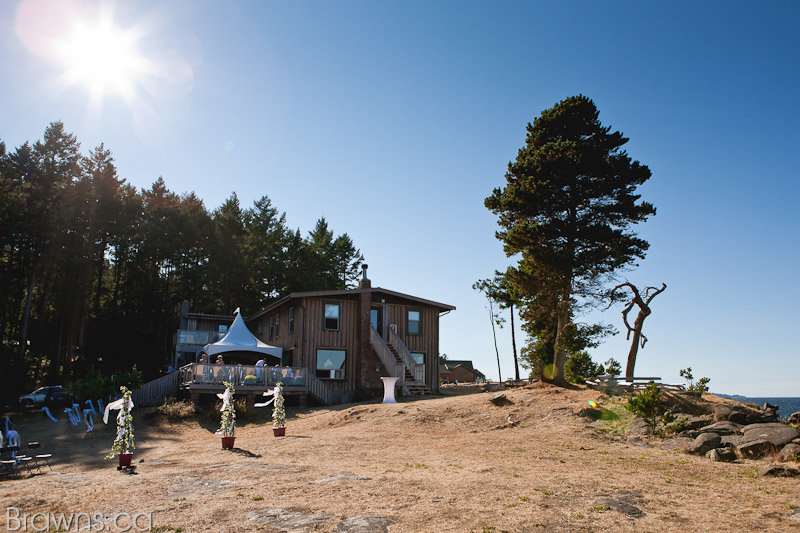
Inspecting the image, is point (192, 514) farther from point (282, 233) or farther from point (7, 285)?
point (282, 233)

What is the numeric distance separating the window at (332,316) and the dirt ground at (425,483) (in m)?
11.4

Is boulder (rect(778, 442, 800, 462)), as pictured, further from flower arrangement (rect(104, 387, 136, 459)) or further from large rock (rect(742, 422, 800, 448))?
flower arrangement (rect(104, 387, 136, 459))

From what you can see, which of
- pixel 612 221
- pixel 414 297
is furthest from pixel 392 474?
pixel 414 297

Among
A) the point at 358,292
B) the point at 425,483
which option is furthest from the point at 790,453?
the point at 358,292

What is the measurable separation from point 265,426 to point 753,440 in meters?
15.6

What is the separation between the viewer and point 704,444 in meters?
12.5

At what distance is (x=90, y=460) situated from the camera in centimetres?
1439

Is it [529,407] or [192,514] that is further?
[529,407]

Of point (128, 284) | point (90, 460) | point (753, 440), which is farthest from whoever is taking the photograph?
point (128, 284)

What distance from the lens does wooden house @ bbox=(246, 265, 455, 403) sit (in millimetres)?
27141

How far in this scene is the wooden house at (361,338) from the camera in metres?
27.1

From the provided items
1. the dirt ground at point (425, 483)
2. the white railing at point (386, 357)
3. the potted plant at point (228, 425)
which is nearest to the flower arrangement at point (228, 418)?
the potted plant at point (228, 425)

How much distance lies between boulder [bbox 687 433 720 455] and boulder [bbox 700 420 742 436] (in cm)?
111

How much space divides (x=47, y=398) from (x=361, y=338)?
20115 millimetres
